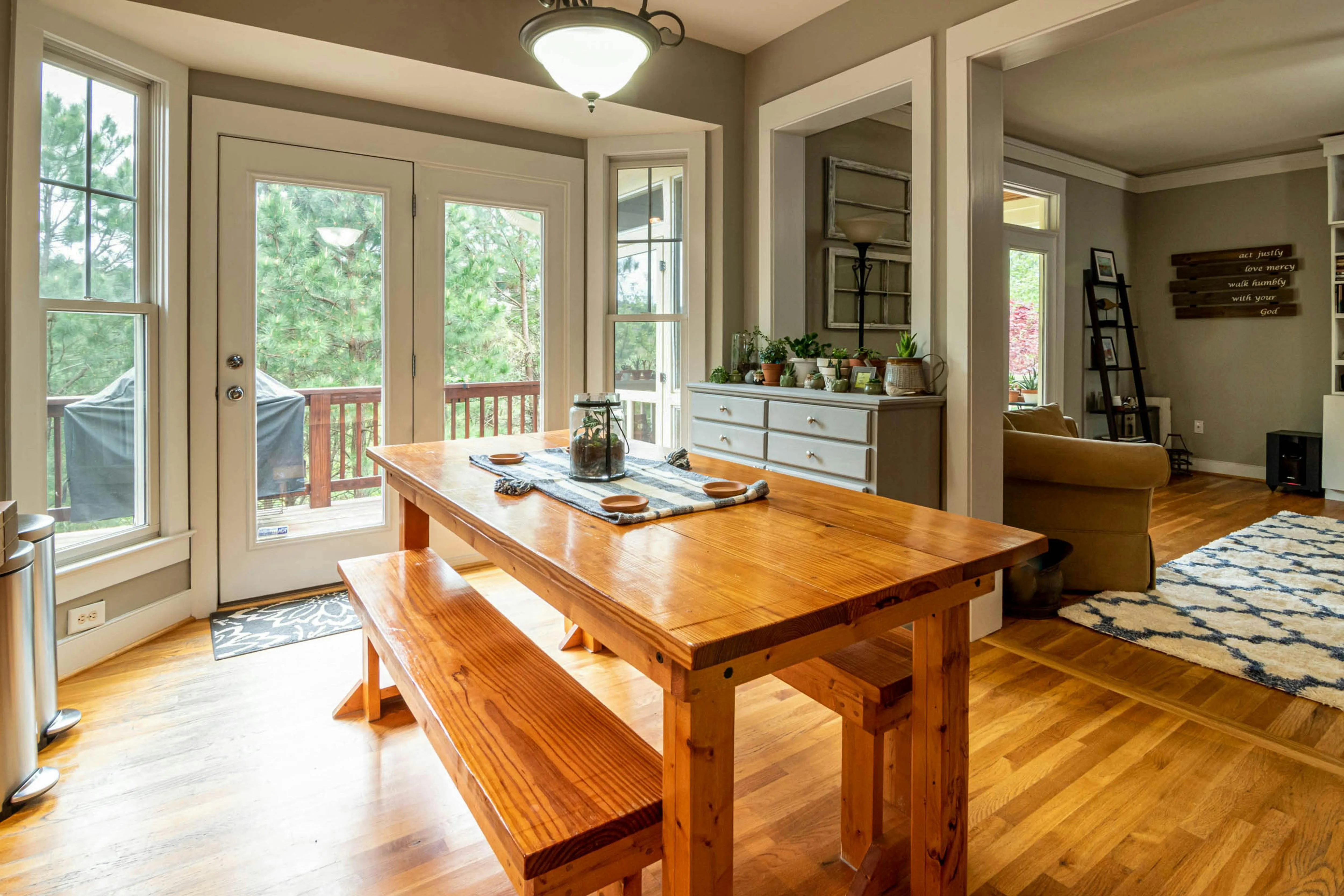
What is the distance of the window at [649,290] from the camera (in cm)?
391

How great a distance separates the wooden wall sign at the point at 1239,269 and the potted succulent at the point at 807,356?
16.0 feet

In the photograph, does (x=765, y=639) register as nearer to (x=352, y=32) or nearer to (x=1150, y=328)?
(x=352, y=32)

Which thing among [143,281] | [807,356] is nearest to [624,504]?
[807,356]

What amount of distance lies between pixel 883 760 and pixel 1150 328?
21.7 ft

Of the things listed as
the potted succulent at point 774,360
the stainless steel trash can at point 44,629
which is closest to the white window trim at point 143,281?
the stainless steel trash can at point 44,629

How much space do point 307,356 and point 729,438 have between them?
196 cm

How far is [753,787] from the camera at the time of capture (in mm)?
1900

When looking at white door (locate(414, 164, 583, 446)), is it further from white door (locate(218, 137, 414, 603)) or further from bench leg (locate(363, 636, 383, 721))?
bench leg (locate(363, 636, 383, 721))

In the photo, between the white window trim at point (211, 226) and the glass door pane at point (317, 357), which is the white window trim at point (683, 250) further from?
the glass door pane at point (317, 357)

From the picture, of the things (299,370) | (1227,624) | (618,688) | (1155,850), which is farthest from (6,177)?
(1227,624)

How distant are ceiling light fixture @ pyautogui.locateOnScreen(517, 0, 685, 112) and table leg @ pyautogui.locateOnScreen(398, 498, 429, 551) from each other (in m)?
1.34

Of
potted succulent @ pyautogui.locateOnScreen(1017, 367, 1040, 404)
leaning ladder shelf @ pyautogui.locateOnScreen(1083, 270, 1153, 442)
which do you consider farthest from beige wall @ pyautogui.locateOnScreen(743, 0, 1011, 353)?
leaning ladder shelf @ pyautogui.locateOnScreen(1083, 270, 1153, 442)

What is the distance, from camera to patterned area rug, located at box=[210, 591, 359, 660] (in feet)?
9.12

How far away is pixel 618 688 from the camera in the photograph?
242cm
